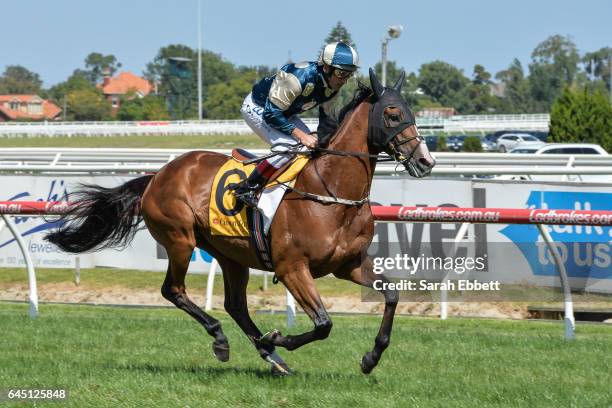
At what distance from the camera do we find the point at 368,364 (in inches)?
228

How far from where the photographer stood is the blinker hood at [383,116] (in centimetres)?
570

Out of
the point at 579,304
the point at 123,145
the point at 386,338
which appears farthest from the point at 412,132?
the point at 123,145

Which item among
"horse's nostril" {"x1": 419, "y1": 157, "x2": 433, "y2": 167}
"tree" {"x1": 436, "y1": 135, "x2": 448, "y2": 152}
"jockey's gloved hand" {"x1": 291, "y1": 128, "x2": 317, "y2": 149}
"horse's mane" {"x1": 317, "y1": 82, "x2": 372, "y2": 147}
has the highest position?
"horse's mane" {"x1": 317, "y1": 82, "x2": 372, "y2": 147}

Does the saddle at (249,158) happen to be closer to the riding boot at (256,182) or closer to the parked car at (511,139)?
the riding boot at (256,182)

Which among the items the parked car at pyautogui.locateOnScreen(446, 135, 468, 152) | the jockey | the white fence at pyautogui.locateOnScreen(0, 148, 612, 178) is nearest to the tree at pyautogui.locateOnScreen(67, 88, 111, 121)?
the parked car at pyautogui.locateOnScreen(446, 135, 468, 152)

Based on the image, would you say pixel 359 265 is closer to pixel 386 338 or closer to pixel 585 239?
pixel 386 338

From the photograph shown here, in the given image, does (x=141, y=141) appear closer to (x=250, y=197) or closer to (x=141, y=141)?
(x=141, y=141)

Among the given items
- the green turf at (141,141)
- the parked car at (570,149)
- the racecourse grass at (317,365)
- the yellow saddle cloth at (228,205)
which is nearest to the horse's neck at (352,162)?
the yellow saddle cloth at (228,205)

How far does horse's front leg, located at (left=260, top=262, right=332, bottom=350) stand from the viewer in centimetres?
572

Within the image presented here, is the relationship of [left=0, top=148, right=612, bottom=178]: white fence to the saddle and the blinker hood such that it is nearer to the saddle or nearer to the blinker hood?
the saddle

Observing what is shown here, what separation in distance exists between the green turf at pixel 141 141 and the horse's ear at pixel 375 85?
3129 centimetres

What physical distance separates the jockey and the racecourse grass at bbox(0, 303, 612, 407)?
1.16 m

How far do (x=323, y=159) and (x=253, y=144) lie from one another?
32059mm

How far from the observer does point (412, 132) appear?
223 inches
